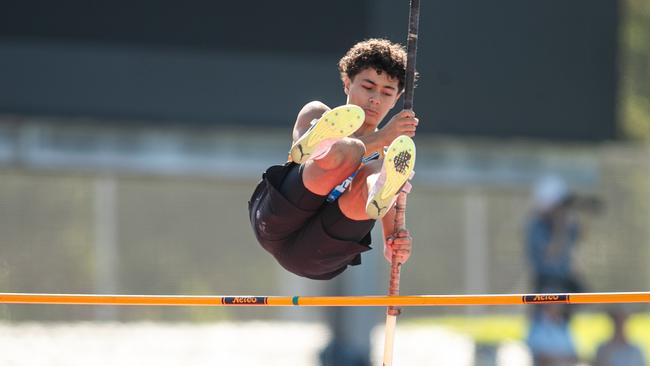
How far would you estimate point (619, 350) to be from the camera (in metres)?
9.42

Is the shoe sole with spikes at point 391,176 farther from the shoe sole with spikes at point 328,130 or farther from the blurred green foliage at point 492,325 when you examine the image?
the blurred green foliage at point 492,325

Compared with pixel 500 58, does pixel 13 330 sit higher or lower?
lower

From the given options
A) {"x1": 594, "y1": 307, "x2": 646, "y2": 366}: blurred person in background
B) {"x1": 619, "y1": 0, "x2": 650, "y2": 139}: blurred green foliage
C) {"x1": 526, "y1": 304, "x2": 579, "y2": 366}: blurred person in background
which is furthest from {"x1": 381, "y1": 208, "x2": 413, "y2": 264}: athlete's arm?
{"x1": 619, "y1": 0, "x2": 650, "y2": 139}: blurred green foliage

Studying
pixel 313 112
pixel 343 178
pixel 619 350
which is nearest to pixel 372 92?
pixel 313 112

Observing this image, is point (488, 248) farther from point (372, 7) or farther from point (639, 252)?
point (372, 7)

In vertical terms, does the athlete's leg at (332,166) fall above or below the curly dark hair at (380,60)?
below

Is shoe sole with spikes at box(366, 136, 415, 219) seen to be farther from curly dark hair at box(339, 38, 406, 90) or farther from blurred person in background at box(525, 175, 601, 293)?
blurred person in background at box(525, 175, 601, 293)

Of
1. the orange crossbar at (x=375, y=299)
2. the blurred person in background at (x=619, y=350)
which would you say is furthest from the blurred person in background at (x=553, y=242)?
the orange crossbar at (x=375, y=299)

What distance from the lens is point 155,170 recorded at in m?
10.2

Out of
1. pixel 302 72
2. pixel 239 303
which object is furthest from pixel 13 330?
pixel 239 303

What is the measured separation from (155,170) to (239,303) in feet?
15.3

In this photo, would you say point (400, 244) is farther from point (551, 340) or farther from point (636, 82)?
point (636, 82)

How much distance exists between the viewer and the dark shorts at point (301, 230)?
5590 millimetres

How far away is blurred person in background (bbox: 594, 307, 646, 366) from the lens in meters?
9.40
